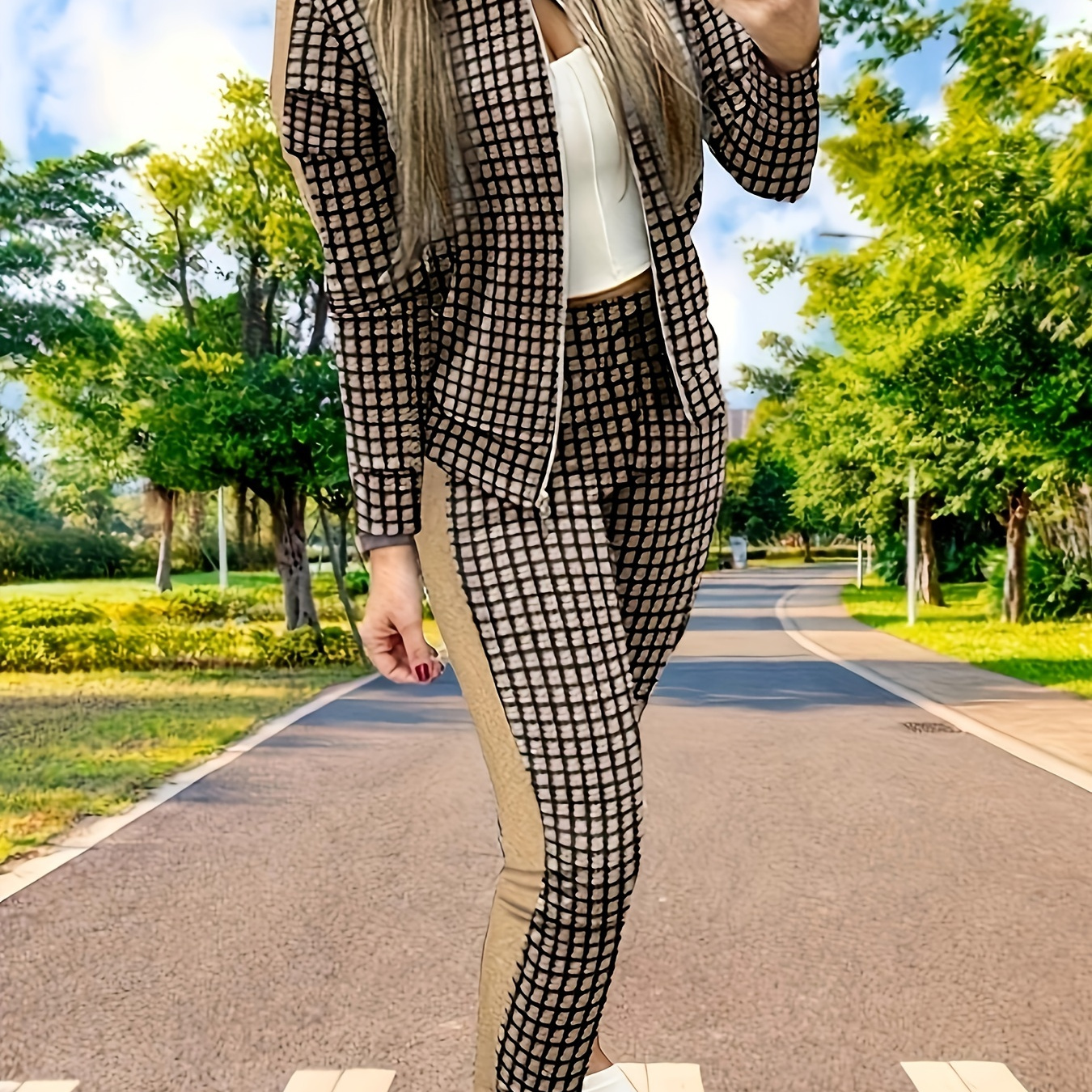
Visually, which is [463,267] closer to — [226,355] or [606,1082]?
[606,1082]

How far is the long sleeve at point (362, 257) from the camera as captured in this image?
6.00 feet

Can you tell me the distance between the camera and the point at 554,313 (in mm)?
1812

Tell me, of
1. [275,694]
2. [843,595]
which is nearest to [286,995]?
[275,694]

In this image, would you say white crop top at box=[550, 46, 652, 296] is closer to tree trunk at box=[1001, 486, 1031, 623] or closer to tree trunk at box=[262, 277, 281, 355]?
tree trunk at box=[262, 277, 281, 355]

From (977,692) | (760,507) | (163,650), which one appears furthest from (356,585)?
(760,507)

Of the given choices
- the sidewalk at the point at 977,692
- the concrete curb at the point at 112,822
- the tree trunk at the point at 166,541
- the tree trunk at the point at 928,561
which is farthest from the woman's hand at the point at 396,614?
the tree trunk at the point at 928,561

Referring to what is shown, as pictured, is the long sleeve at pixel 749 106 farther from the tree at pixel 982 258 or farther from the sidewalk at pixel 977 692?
the tree at pixel 982 258

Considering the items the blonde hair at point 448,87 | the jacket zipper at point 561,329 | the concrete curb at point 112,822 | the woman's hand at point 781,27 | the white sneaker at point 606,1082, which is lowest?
the concrete curb at point 112,822

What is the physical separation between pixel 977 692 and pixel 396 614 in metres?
11.9

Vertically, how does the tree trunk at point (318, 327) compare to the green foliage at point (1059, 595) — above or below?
above

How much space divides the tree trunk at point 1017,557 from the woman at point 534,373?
23.8m

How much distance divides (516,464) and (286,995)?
2.66 metres

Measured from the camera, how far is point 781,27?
1.93m

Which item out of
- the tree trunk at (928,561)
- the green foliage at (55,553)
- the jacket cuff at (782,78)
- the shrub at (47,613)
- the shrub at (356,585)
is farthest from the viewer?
the shrub at (356,585)
